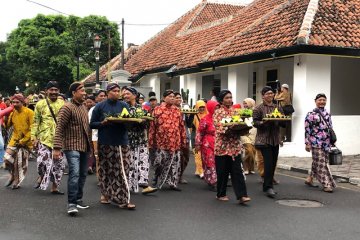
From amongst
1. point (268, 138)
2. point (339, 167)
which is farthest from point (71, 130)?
point (339, 167)

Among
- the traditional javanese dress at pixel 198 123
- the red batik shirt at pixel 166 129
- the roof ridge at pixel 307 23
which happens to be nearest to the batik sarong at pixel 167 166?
the red batik shirt at pixel 166 129

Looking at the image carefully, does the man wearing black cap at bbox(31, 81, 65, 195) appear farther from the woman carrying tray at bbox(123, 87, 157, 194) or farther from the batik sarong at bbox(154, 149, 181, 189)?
the batik sarong at bbox(154, 149, 181, 189)

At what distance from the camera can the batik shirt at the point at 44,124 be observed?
28.2ft

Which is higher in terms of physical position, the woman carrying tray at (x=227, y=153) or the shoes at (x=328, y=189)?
the woman carrying tray at (x=227, y=153)

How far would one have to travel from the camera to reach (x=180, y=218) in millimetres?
6766

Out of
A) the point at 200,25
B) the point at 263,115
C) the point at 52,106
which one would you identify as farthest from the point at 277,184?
the point at 200,25

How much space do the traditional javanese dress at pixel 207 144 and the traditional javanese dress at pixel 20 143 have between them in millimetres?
3205

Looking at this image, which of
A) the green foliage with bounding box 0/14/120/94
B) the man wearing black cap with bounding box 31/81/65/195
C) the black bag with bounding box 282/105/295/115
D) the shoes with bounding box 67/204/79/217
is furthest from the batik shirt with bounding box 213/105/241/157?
the green foliage with bounding box 0/14/120/94

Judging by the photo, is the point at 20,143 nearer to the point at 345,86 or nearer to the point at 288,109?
the point at 288,109

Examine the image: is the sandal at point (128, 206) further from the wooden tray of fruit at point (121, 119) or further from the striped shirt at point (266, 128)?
the striped shirt at point (266, 128)

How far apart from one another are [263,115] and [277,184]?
1.93 metres

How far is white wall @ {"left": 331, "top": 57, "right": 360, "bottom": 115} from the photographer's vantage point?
16438 mm

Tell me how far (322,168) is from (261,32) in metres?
8.23

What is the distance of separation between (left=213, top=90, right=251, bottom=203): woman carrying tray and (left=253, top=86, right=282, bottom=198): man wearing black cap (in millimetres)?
756
